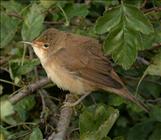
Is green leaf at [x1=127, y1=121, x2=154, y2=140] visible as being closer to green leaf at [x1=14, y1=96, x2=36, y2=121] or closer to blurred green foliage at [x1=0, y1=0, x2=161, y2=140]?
blurred green foliage at [x1=0, y1=0, x2=161, y2=140]

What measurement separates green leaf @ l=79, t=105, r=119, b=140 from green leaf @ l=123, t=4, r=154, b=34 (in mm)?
544

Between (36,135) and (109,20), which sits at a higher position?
(109,20)

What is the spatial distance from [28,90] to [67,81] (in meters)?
0.29

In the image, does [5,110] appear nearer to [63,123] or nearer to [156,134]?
[63,123]

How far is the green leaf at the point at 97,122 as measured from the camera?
278cm

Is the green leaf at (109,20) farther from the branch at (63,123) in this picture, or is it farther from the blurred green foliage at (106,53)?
the branch at (63,123)

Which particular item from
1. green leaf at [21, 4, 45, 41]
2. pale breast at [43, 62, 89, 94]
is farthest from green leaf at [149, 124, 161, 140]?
green leaf at [21, 4, 45, 41]

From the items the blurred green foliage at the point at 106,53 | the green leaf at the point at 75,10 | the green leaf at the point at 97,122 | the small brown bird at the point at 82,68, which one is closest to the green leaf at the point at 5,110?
the blurred green foliage at the point at 106,53

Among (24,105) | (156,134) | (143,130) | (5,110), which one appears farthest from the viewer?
(24,105)

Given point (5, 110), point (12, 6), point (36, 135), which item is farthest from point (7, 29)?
point (5, 110)

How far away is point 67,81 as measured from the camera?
365 cm

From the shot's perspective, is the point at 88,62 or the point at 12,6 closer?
the point at 88,62

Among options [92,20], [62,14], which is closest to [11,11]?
[62,14]

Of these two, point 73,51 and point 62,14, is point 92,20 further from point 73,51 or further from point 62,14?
point 73,51
